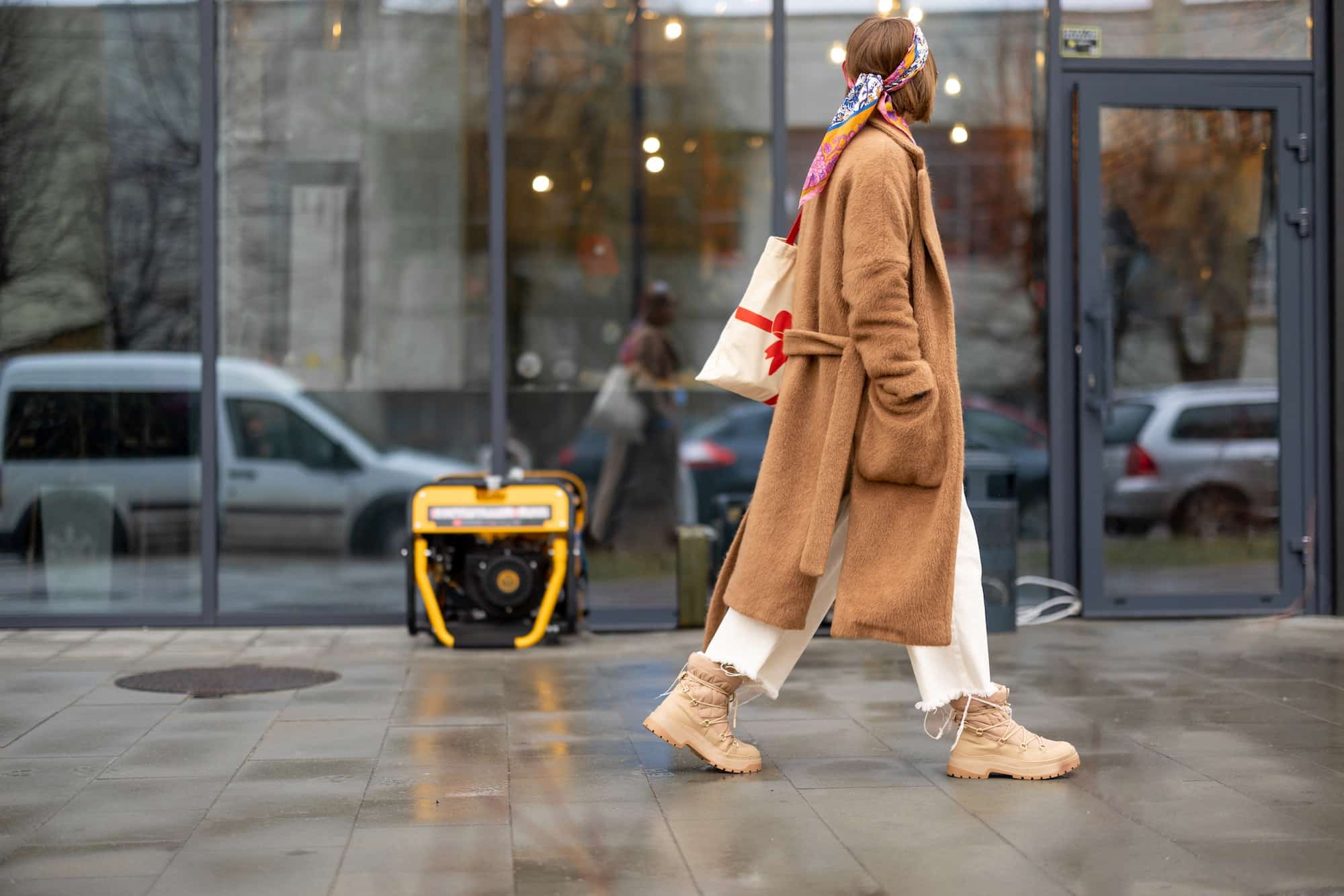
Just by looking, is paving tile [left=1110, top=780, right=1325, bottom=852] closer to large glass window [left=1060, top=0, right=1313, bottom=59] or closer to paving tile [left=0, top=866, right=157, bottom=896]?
paving tile [left=0, top=866, right=157, bottom=896]

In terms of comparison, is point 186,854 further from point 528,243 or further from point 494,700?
point 528,243

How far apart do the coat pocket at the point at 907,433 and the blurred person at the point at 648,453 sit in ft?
13.6

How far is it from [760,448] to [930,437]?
13.7ft

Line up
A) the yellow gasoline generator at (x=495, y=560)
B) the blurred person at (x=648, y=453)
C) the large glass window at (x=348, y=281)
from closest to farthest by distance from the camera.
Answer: the yellow gasoline generator at (x=495, y=560), the large glass window at (x=348, y=281), the blurred person at (x=648, y=453)

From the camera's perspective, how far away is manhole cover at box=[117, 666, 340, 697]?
19.8 feet

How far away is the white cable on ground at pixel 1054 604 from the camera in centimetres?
816

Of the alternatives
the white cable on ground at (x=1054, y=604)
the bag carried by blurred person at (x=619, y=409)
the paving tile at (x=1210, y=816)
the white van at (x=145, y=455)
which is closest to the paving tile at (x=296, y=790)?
the paving tile at (x=1210, y=816)

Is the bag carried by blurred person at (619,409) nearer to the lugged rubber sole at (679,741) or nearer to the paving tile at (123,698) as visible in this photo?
the paving tile at (123,698)

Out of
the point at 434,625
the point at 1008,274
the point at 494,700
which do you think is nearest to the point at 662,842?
the point at 494,700

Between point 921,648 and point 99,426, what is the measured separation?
5.21 meters

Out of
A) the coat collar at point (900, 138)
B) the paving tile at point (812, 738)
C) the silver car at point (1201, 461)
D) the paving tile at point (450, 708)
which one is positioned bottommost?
the paving tile at point (450, 708)

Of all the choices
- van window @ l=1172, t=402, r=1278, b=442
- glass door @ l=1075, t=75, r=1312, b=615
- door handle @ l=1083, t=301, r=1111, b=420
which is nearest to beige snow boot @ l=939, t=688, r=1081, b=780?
glass door @ l=1075, t=75, r=1312, b=615

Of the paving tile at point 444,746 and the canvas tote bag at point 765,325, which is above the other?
the canvas tote bag at point 765,325

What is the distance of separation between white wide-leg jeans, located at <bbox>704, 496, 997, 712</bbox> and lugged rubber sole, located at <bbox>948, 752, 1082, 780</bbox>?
7.3 inches
